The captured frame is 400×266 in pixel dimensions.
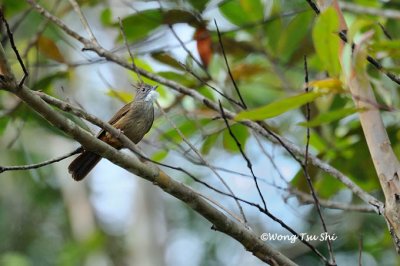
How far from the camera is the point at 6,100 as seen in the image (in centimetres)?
546

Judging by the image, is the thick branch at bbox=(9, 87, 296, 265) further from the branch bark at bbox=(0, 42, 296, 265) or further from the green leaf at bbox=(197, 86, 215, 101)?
the green leaf at bbox=(197, 86, 215, 101)

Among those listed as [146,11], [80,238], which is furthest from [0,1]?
[80,238]

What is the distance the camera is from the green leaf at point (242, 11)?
12.5 ft

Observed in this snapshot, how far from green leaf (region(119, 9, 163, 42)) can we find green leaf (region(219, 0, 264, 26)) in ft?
1.37

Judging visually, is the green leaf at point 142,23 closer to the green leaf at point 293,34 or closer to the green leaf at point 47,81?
the green leaf at point 47,81

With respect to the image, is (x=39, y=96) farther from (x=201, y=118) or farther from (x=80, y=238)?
(x=80, y=238)

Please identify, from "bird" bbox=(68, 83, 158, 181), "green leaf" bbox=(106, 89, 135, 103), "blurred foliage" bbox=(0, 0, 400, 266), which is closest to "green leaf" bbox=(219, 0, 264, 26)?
"blurred foliage" bbox=(0, 0, 400, 266)

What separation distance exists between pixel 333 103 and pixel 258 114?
79.6 inches

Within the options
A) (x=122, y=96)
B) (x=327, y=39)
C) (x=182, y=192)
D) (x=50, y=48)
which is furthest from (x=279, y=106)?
(x=50, y=48)

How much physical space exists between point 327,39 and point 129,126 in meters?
1.93

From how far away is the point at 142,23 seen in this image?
12.0ft

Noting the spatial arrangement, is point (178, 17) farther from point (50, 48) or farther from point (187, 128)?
point (50, 48)

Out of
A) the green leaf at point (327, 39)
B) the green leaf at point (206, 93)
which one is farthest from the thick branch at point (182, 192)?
the green leaf at point (206, 93)

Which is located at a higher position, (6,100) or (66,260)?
(6,100)
